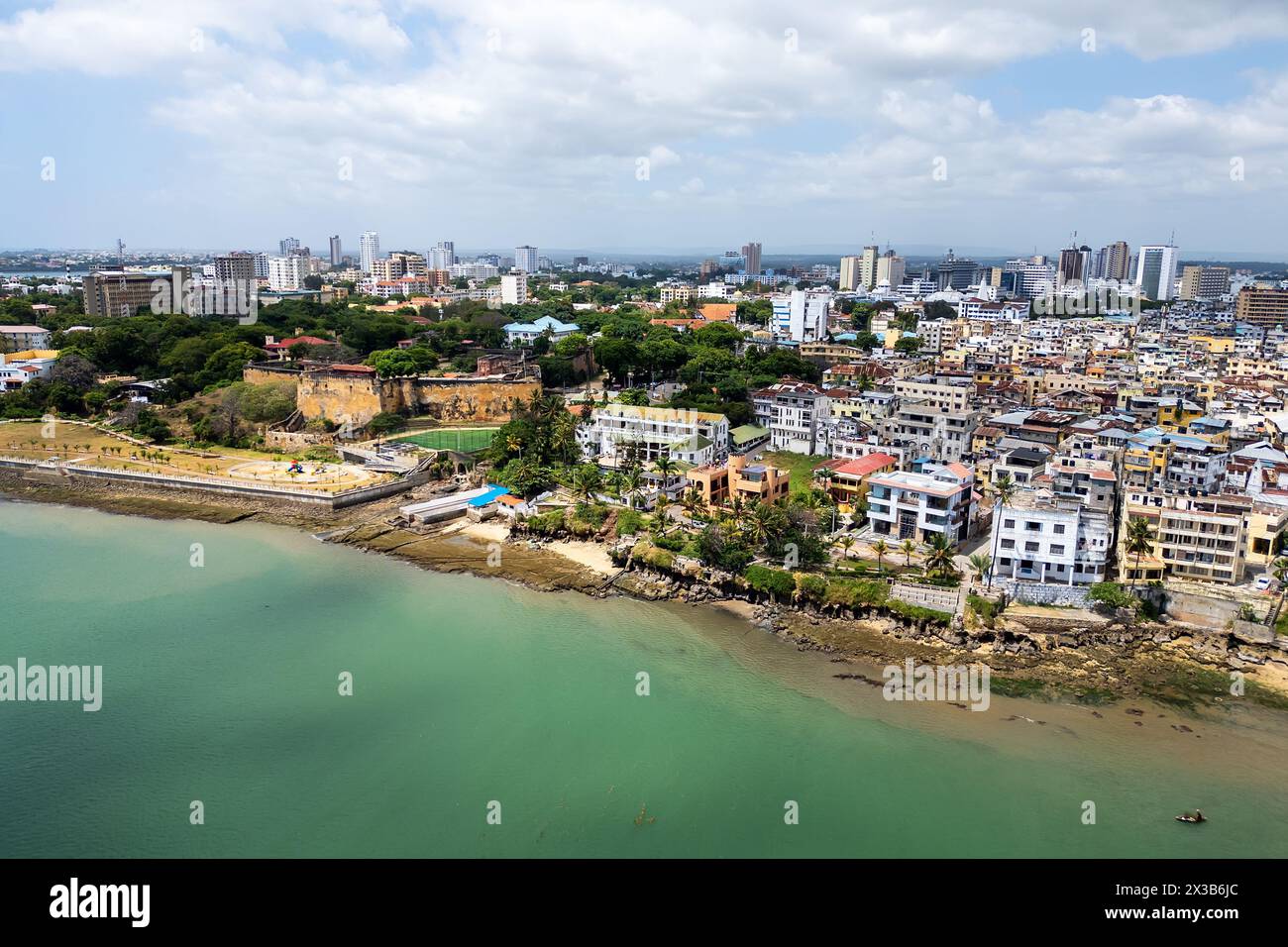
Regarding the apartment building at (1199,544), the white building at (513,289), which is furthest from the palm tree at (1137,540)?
the white building at (513,289)

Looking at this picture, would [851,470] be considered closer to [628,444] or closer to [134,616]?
[628,444]

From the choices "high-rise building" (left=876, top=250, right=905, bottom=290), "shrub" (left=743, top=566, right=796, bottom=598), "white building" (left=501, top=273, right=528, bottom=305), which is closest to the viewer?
"shrub" (left=743, top=566, right=796, bottom=598)

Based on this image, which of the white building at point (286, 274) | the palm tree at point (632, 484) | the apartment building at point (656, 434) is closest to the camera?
the palm tree at point (632, 484)

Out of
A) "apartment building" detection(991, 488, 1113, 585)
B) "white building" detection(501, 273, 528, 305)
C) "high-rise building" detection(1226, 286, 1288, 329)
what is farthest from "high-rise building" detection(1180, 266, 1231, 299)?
"apartment building" detection(991, 488, 1113, 585)

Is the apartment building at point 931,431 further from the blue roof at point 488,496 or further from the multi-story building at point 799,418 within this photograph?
the blue roof at point 488,496

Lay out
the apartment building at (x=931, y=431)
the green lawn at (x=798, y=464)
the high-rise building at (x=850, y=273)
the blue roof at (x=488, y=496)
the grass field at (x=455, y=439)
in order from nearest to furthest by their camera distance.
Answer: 1. the blue roof at (x=488, y=496)
2. the green lawn at (x=798, y=464)
3. the apartment building at (x=931, y=431)
4. the grass field at (x=455, y=439)
5. the high-rise building at (x=850, y=273)

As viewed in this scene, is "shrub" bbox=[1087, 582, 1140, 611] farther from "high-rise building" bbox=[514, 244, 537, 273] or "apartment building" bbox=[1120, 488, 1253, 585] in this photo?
"high-rise building" bbox=[514, 244, 537, 273]

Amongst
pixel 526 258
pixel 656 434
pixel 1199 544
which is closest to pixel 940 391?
pixel 656 434
